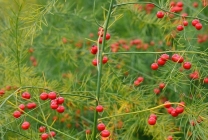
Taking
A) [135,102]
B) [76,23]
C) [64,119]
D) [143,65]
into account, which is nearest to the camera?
[135,102]

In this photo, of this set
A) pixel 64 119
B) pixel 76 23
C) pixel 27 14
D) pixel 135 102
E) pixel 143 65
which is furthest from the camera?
pixel 76 23

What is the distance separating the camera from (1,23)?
187 centimetres

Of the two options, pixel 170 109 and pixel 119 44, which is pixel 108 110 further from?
pixel 119 44

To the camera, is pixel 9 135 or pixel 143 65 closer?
pixel 9 135

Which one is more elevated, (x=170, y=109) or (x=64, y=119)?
(x=170, y=109)

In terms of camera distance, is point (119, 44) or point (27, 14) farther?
point (119, 44)

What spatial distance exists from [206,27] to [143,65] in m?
0.33

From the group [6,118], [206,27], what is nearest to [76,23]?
[206,27]

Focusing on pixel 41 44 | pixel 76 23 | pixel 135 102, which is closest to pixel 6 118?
pixel 135 102

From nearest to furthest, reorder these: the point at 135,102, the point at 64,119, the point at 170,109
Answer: the point at 170,109 < the point at 135,102 < the point at 64,119

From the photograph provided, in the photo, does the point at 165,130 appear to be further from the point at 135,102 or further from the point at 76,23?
the point at 76,23

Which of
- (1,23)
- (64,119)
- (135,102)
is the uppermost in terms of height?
(1,23)

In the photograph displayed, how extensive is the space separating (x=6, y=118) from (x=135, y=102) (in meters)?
0.40

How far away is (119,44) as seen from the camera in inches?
81.4
